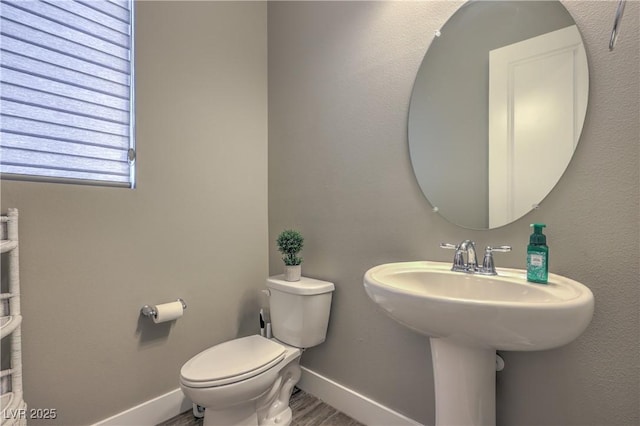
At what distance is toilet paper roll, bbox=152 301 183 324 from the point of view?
1.41 meters

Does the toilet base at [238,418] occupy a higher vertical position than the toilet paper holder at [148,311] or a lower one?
lower

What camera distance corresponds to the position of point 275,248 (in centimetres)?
198

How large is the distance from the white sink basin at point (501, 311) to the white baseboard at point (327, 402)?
795 mm

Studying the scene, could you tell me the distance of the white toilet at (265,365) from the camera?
3.88 ft

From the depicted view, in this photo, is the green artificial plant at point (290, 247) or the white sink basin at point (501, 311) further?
the green artificial plant at point (290, 247)

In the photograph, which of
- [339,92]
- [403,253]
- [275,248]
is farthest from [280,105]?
[403,253]

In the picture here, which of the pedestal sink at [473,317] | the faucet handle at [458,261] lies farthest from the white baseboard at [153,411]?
the faucet handle at [458,261]

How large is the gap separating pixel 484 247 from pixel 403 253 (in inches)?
13.3

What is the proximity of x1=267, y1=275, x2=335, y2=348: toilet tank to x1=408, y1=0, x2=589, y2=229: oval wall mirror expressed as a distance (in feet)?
2.43

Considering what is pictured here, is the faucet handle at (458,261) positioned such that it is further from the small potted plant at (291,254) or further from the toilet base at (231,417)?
the toilet base at (231,417)

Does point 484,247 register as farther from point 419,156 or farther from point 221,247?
point 221,247

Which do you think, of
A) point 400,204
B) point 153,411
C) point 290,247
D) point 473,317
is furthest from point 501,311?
point 153,411

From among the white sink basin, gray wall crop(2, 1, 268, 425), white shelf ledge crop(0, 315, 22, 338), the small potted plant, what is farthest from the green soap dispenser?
white shelf ledge crop(0, 315, 22, 338)

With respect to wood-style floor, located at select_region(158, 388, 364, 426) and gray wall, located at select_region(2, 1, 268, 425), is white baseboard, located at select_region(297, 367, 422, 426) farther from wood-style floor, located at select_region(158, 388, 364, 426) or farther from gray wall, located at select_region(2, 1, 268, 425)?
gray wall, located at select_region(2, 1, 268, 425)
